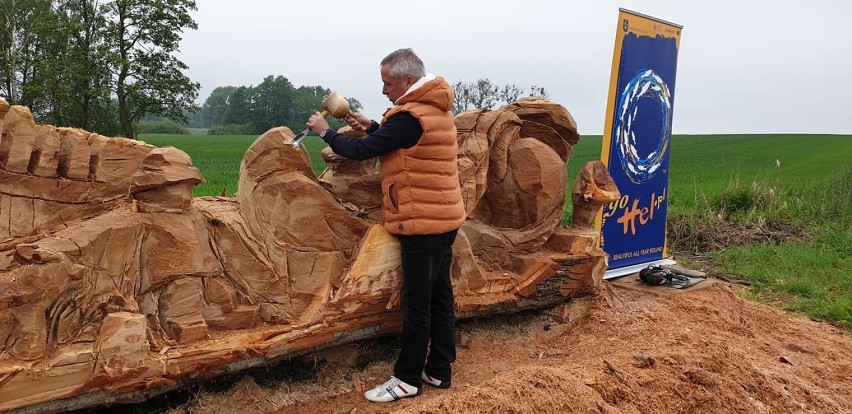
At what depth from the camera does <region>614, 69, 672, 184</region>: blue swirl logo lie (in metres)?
5.59

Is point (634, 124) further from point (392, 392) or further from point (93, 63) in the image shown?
point (93, 63)

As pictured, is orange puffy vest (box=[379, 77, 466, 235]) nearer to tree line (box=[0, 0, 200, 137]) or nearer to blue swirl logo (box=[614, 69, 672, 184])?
blue swirl logo (box=[614, 69, 672, 184])

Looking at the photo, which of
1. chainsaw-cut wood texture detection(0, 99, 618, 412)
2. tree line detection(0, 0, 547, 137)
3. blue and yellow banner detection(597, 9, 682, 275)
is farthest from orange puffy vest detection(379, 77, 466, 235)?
tree line detection(0, 0, 547, 137)

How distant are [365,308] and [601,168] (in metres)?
2.37

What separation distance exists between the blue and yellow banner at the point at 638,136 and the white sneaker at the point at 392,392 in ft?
10.1

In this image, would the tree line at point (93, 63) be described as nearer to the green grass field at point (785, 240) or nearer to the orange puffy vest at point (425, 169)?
the green grass field at point (785, 240)

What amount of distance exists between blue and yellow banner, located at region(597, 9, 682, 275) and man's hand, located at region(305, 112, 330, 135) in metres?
3.14

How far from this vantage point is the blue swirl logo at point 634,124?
5.59m

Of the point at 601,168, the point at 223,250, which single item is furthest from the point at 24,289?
the point at 601,168

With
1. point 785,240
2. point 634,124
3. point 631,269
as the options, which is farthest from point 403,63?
point 785,240

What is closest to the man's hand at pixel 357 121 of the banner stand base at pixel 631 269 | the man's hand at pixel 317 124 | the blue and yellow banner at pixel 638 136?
the man's hand at pixel 317 124

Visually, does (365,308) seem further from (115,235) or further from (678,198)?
(678,198)

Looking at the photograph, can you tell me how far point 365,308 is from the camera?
315cm

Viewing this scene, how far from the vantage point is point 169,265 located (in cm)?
276
